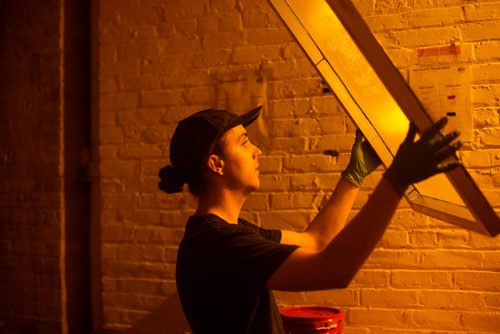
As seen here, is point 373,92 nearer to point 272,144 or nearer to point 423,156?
point 423,156

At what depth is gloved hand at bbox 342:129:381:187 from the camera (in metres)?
1.46

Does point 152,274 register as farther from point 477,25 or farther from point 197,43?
point 477,25

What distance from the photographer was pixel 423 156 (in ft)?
2.80

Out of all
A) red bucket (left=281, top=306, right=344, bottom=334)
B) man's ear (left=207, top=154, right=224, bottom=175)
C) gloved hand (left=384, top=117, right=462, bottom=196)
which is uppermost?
man's ear (left=207, top=154, right=224, bottom=175)

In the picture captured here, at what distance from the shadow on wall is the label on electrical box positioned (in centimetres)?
148

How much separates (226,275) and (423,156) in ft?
1.73

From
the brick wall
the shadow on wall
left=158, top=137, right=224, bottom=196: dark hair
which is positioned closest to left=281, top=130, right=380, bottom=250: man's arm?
left=158, top=137, right=224, bottom=196: dark hair

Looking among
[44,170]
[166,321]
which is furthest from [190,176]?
[44,170]

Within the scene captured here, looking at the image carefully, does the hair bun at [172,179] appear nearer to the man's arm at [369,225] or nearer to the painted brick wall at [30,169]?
the man's arm at [369,225]

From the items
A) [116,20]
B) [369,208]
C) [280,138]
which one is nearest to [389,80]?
[369,208]

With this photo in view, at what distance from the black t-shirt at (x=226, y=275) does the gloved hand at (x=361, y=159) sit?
0.48m

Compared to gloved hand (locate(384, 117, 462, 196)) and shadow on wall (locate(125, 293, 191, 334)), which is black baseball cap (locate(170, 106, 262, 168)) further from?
shadow on wall (locate(125, 293, 191, 334))

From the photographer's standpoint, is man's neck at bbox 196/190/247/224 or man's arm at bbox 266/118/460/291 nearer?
man's arm at bbox 266/118/460/291

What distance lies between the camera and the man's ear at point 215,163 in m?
1.36
